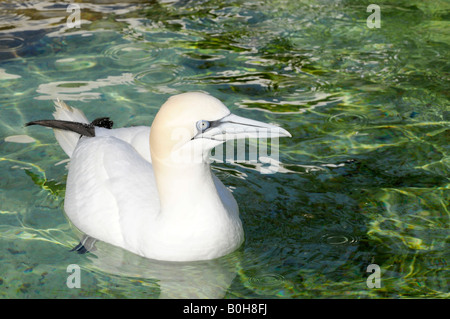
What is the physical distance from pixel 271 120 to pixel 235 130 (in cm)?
238

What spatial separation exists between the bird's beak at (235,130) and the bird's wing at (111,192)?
0.73 m

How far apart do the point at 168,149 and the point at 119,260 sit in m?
0.90

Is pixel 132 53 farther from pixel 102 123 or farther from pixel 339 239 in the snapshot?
pixel 339 239

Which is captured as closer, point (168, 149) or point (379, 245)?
point (168, 149)

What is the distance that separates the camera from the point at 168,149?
4000 mm

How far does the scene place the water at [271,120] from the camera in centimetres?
427

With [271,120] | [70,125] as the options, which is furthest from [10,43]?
[271,120]

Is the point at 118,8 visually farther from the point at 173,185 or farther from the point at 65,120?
the point at 173,185

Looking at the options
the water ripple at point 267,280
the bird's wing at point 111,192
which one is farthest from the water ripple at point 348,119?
the water ripple at point 267,280

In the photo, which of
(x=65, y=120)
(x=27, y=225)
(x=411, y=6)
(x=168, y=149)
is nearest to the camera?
(x=168, y=149)

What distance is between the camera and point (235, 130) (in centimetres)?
398

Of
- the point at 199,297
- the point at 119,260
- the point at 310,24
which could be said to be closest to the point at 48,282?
the point at 119,260

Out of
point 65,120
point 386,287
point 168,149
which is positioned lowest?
point 386,287

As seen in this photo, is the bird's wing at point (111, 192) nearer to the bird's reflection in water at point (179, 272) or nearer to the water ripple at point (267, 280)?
the bird's reflection in water at point (179, 272)
